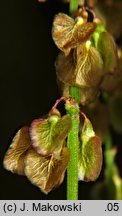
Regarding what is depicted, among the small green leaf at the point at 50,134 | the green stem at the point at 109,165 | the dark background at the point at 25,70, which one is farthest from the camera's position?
the dark background at the point at 25,70

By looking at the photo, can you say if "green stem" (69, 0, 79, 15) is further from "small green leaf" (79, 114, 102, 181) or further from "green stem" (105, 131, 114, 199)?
"green stem" (105, 131, 114, 199)

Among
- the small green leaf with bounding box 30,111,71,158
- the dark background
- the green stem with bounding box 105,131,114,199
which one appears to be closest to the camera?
the small green leaf with bounding box 30,111,71,158

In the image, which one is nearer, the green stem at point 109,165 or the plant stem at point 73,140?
the plant stem at point 73,140

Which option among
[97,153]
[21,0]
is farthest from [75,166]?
[21,0]

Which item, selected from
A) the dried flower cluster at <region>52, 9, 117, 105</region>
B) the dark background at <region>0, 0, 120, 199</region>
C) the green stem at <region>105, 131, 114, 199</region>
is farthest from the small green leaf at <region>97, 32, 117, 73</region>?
the dark background at <region>0, 0, 120, 199</region>

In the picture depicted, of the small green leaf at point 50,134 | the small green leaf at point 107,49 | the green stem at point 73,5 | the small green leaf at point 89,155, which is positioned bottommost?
the small green leaf at point 89,155

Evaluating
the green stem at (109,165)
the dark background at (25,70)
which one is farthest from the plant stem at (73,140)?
the dark background at (25,70)

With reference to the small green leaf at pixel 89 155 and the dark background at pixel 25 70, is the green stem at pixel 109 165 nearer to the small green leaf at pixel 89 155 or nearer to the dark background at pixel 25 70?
the small green leaf at pixel 89 155
